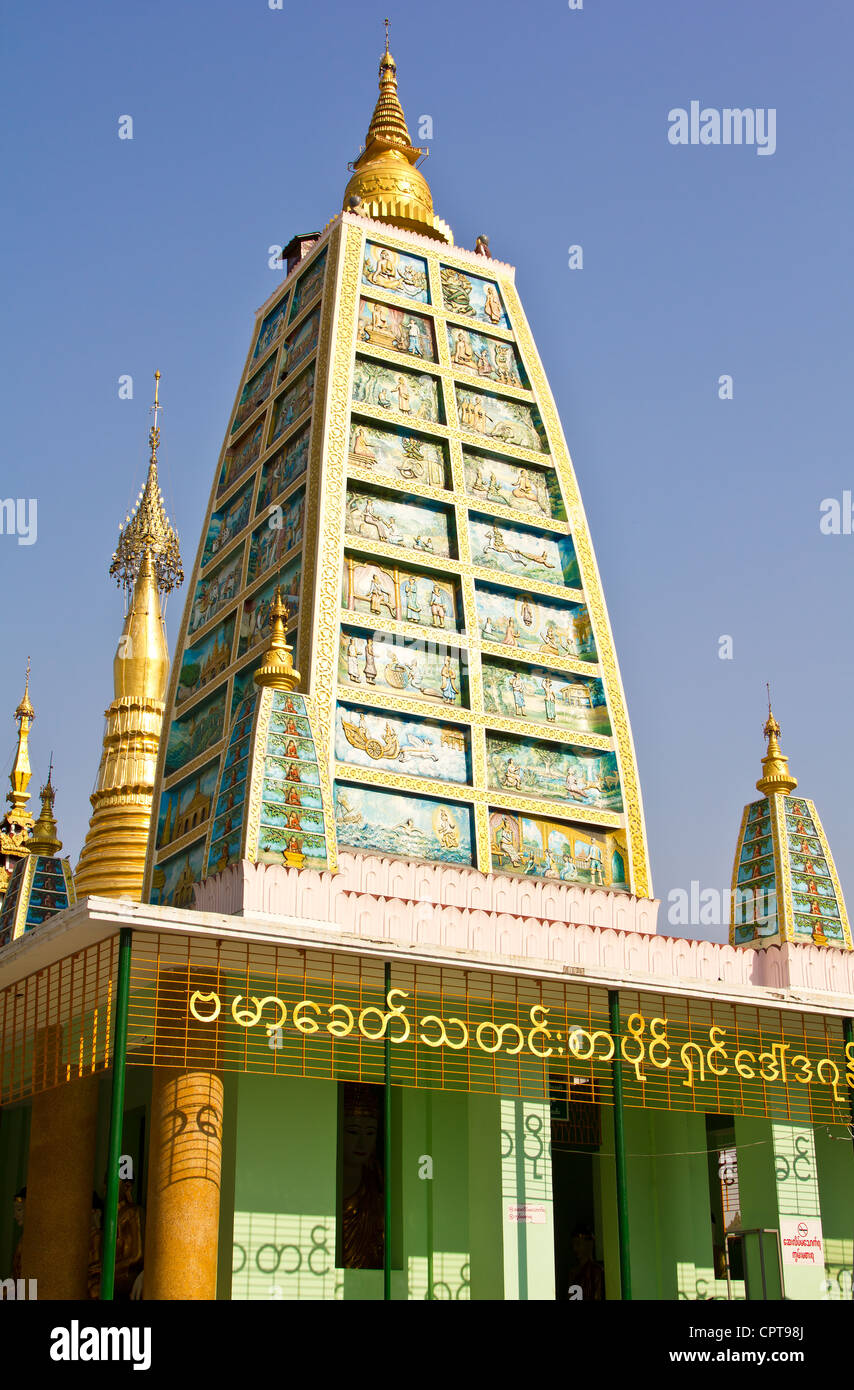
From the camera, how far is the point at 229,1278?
1576 cm

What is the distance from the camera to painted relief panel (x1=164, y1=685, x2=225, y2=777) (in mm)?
22375

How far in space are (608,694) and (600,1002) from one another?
6550 millimetres

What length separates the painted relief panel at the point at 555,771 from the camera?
70.6ft

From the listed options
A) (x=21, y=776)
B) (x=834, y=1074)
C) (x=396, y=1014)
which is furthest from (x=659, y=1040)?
(x=21, y=776)

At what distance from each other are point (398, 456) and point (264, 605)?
3.08 metres

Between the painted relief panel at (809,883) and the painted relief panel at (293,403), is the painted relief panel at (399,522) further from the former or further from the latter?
Answer: the painted relief panel at (809,883)

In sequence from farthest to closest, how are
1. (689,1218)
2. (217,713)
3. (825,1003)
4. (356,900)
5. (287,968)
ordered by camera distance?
(217,713)
(689,1218)
(825,1003)
(356,900)
(287,968)

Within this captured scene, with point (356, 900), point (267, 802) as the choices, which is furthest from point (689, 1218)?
point (267, 802)

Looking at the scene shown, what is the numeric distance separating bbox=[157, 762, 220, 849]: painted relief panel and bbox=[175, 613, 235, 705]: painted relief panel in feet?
5.46

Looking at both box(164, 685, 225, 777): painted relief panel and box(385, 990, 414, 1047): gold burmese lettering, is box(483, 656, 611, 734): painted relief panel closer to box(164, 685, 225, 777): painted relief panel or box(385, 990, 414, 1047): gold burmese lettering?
box(164, 685, 225, 777): painted relief panel

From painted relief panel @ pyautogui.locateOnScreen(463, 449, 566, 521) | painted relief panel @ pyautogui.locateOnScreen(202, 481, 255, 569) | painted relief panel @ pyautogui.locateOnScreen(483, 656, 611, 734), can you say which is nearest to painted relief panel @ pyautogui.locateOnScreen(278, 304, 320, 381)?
painted relief panel @ pyautogui.locateOnScreen(202, 481, 255, 569)

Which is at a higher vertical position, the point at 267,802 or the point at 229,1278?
the point at 267,802

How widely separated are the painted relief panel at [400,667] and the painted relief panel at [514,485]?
3.05 meters
